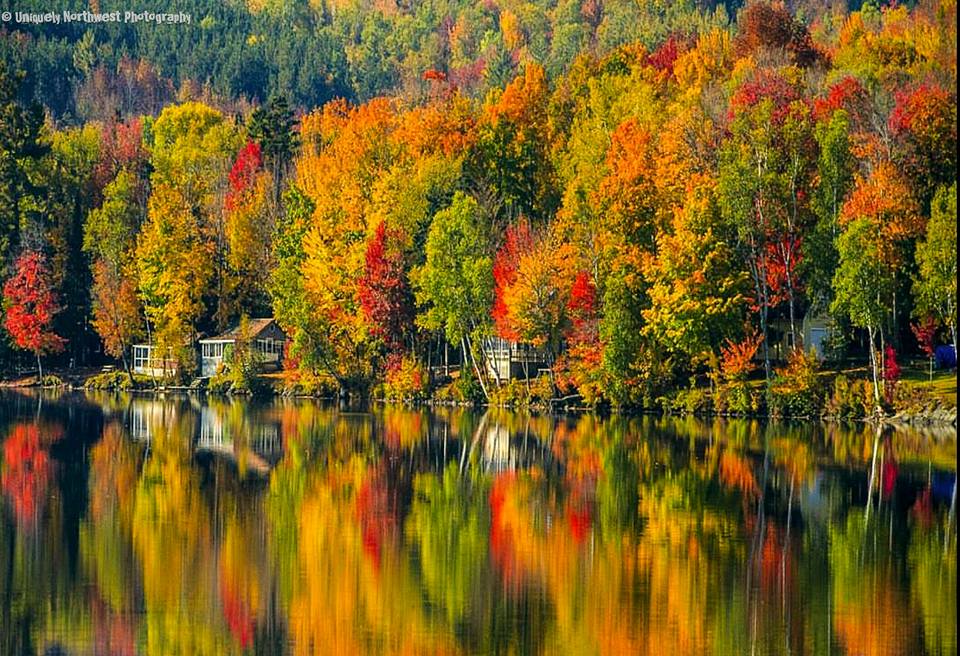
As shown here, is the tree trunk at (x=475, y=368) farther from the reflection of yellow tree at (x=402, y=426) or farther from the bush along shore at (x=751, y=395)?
the reflection of yellow tree at (x=402, y=426)

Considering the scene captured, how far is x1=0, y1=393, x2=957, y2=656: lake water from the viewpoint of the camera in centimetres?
2997

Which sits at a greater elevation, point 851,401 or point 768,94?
point 768,94

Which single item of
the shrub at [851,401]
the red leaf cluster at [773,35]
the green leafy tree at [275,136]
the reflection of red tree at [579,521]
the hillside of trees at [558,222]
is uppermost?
the red leaf cluster at [773,35]

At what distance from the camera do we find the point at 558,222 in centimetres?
8000

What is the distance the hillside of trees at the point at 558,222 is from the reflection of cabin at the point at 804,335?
0.30 m

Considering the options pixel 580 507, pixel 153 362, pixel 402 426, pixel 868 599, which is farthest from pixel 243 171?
pixel 868 599

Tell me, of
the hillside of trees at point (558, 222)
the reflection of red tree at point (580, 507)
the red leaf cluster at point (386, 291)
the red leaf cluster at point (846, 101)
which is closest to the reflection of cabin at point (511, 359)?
the hillside of trees at point (558, 222)

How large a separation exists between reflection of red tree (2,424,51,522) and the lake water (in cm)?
15

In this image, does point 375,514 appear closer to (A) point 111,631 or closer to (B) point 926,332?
(A) point 111,631

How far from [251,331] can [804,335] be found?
31.7m

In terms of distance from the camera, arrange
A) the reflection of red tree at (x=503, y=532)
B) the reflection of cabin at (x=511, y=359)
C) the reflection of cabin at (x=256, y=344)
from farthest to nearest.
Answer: the reflection of cabin at (x=256, y=344) → the reflection of cabin at (x=511, y=359) → the reflection of red tree at (x=503, y=532)

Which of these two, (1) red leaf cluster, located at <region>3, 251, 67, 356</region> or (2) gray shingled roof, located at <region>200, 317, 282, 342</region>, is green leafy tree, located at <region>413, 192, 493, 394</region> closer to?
(2) gray shingled roof, located at <region>200, 317, 282, 342</region>

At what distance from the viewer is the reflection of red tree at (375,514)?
126 feet

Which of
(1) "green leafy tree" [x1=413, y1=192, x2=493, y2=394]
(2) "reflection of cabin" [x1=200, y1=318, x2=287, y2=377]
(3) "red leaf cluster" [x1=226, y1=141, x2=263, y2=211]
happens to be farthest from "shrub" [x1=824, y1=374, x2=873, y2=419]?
(3) "red leaf cluster" [x1=226, y1=141, x2=263, y2=211]
